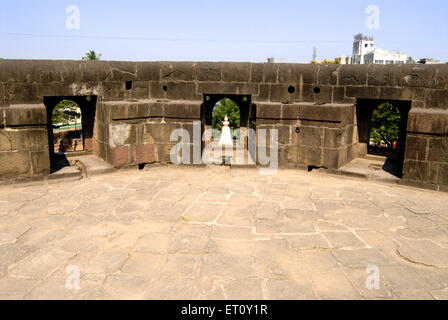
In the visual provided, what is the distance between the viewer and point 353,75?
7117 millimetres

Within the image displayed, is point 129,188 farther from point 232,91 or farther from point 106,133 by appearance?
point 232,91

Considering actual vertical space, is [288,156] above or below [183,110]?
below

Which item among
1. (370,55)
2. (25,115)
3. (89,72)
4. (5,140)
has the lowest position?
(5,140)

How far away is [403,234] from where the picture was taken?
176 inches

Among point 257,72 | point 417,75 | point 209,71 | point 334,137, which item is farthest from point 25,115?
point 417,75

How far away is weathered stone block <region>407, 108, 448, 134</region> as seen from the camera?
5926 millimetres

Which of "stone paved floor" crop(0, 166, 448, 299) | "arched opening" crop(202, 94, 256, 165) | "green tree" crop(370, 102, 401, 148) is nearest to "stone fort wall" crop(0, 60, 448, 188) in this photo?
"arched opening" crop(202, 94, 256, 165)

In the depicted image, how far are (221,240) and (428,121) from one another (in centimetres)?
398

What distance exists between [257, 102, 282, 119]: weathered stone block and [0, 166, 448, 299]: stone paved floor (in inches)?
55.7

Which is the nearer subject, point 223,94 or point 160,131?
point 160,131

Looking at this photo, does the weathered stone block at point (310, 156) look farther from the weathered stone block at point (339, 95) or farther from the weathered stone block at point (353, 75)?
the weathered stone block at point (353, 75)

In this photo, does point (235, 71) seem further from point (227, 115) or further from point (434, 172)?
point (227, 115)

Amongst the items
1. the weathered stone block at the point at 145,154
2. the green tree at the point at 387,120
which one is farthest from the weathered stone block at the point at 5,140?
the green tree at the point at 387,120
